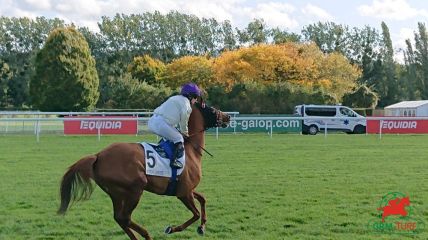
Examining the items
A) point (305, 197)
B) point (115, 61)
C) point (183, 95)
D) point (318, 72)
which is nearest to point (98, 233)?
point (183, 95)

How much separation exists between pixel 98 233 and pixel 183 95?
205cm

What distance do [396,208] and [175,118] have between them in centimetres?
376

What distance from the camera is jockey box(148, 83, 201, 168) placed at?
7.20m

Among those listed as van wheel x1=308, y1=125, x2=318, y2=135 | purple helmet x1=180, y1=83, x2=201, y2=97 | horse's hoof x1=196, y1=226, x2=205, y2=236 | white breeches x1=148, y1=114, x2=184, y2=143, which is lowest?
horse's hoof x1=196, y1=226, x2=205, y2=236

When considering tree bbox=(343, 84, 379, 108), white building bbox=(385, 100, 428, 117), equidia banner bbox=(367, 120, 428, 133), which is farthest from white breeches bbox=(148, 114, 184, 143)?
tree bbox=(343, 84, 379, 108)

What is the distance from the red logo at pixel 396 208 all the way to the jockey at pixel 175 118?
3.05m

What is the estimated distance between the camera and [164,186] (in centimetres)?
705

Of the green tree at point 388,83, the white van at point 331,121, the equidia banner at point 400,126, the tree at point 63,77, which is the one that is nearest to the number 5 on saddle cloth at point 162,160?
the white van at point 331,121

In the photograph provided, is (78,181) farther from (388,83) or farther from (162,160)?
(388,83)

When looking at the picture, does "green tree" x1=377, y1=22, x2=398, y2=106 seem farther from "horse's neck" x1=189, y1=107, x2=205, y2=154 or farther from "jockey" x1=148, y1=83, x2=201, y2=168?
"jockey" x1=148, y1=83, x2=201, y2=168

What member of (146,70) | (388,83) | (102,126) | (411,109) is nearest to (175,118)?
(102,126)

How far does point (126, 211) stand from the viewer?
6.79 metres

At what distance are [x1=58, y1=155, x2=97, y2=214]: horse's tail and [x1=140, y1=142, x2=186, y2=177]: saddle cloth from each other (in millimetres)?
620

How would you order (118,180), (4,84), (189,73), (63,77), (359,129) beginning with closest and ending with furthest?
(118,180), (359,129), (63,77), (189,73), (4,84)
